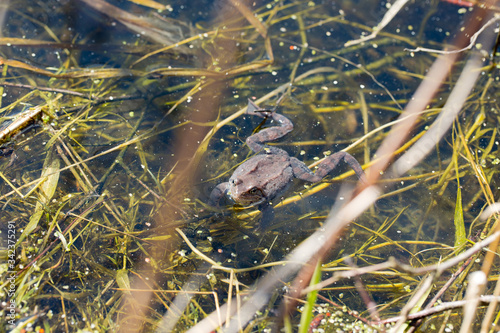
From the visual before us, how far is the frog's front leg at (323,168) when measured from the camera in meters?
3.89

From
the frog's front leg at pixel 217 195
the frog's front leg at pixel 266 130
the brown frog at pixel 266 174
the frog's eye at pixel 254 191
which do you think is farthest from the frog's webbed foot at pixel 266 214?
the frog's front leg at pixel 266 130

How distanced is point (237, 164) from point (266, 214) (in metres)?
0.69

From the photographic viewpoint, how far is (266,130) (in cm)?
416

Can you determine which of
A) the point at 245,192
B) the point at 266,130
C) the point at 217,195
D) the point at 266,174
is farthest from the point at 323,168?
the point at 217,195

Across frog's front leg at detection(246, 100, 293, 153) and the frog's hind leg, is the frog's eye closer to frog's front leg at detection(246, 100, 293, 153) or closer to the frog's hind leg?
frog's front leg at detection(246, 100, 293, 153)

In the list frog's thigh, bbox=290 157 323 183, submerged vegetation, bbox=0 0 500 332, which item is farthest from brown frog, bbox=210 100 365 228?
submerged vegetation, bbox=0 0 500 332

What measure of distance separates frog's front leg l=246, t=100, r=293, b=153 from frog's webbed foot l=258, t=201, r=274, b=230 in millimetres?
681

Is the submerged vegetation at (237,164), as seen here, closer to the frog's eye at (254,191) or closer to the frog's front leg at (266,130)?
the frog's front leg at (266,130)

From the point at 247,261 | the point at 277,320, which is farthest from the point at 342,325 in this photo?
the point at 247,261

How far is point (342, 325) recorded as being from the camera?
296 centimetres

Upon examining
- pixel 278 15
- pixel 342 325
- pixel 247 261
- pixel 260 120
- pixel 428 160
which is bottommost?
pixel 342 325

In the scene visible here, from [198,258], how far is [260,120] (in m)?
1.88

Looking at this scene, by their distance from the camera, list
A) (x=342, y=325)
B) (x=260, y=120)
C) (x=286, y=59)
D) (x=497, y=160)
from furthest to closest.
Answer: (x=286, y=59), (x=260, y=120), (x=497, y=160), (x=342, y=325)

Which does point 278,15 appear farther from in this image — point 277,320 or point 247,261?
point 277,320
